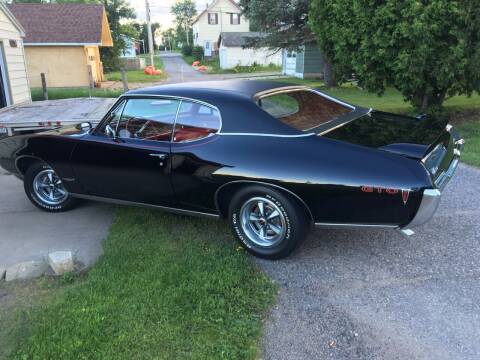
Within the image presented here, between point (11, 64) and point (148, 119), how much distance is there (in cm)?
1067

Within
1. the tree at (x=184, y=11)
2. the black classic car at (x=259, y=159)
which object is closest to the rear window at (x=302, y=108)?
the black classic car at (x=259, y=159)

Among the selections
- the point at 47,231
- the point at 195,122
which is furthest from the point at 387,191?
the point at 47,231

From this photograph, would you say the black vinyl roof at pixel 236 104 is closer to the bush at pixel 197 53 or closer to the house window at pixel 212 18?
the bush at pixel 197 53

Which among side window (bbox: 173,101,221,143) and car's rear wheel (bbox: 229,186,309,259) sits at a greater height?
side window (bbox: 173,101,221,143)

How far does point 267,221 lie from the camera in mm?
3805

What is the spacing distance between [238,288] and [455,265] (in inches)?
72.4

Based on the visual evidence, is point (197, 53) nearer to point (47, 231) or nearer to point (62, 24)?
point (62, 24)

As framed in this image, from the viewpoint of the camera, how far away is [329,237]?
14.1 ft

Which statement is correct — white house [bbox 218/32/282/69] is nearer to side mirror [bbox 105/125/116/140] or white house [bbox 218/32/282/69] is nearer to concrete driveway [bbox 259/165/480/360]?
side mirror [bbox 105/125/116/140]

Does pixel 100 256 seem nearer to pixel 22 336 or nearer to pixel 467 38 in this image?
pixel 22 336

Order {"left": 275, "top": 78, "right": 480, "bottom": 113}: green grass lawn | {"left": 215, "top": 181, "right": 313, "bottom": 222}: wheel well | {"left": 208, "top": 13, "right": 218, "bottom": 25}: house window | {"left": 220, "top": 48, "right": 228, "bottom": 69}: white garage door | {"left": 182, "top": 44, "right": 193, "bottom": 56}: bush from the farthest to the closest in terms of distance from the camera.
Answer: {"left": 182, "top": 44, "right": 193, "bottom": 56}: bush < {"left": 208, "top": 13, "right": 218, "bottom": 25}: house window < {"left": 220, "top": 48, "right": 228, "bottom": 69}: white garage door < {"left": 275, "top": 78, "right": 480, "bottom": 113}: green grass lawn < {"left": 215, "top": 181, "right": 313, "bottom": 222}: wheel well

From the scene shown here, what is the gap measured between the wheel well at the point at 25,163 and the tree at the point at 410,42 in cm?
644

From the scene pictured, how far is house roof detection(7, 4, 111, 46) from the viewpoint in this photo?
960 inches

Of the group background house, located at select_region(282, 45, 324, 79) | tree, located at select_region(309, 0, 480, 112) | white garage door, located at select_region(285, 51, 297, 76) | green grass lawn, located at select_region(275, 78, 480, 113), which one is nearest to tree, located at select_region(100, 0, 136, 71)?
white garage door, located at select_region(285, 51, 297, 76)
